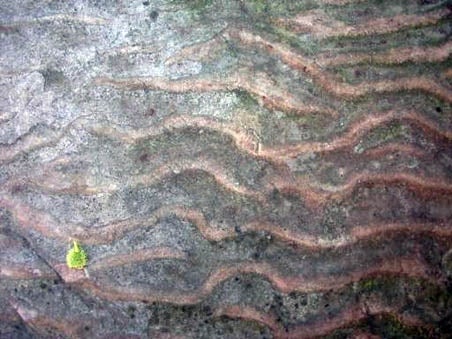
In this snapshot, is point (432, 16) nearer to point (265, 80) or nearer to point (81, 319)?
point (265, 80)

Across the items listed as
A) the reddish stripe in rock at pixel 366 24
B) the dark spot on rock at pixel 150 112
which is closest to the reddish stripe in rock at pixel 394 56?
the reddish stripe in rock at pixel 366 24

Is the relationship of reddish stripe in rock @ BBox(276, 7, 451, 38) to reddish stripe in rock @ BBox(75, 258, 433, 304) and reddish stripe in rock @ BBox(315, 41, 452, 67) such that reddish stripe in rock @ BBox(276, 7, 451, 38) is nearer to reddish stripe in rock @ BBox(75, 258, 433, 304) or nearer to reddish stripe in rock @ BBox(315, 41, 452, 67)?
reddish stripe in rock @ BBox(315, 41, 452, 67)

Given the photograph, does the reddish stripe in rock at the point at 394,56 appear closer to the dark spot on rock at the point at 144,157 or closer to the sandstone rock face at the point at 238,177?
the sandstone rock face at the point at 238,177

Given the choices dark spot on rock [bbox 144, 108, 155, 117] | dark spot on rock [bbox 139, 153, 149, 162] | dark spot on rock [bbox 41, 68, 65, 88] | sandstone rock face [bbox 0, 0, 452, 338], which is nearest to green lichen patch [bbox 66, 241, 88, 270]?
sandstone rock face [bbox 0, 0, 452, 338]

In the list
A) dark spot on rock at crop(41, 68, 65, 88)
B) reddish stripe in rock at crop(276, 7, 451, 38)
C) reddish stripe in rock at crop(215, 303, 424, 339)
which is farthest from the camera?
dark spot on rock at crop(41, 68, 65, 88)

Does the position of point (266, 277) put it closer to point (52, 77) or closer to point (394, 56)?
point (394, 56)

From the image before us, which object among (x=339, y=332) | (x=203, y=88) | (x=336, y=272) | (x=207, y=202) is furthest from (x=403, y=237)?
(x=203, y=88)

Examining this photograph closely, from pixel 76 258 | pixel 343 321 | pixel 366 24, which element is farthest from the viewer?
pixel 366 24

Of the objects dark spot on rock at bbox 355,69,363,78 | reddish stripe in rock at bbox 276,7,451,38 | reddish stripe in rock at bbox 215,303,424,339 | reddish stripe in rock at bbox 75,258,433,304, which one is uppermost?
reddish stripe in rock at bbox 276,7,451,38

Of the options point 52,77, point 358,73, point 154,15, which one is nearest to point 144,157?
point 52,77
